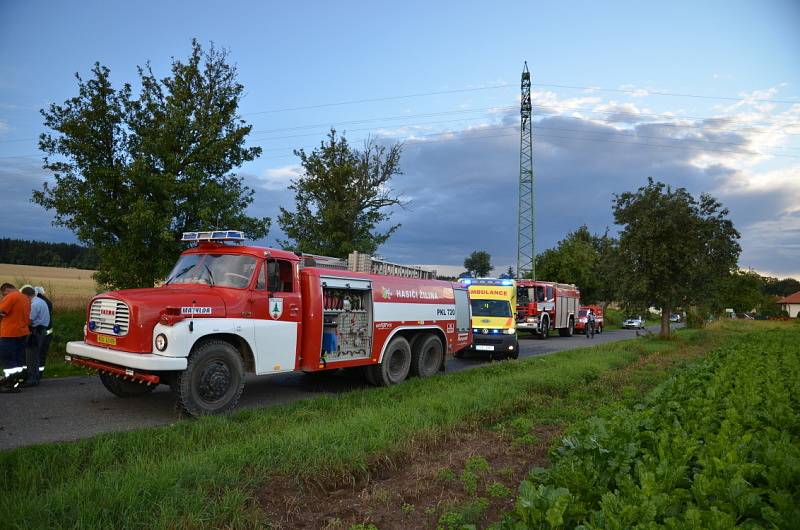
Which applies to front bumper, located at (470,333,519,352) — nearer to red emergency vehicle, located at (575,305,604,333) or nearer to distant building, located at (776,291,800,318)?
red emergency vehicle, located at (575,305,604,333)

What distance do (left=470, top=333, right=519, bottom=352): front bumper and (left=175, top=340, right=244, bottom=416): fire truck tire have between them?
32.9ft

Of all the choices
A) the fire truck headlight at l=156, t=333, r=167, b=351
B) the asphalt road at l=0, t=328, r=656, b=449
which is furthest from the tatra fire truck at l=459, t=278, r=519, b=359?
the fire truck headlight at l=156, t=333, r=167, b=351

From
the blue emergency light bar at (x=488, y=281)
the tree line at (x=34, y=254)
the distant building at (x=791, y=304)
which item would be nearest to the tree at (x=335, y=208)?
the blue emergency light bar at (x=488, y=281)

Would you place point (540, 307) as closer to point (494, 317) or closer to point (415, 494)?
point (494, 317)

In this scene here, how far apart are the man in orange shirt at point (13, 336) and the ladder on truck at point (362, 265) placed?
4982 millimetres

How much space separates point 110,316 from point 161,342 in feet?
3.57

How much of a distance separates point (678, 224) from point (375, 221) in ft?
42.7

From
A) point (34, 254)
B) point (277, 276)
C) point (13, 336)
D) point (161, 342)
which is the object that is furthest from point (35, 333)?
point (34, 254)

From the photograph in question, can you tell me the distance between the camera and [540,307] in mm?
28312

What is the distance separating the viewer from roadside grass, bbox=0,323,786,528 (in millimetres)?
3916

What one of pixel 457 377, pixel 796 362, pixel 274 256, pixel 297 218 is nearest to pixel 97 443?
pixel 274 256

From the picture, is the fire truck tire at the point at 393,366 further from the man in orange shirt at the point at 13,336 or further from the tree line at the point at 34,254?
the tree line at the point at 34,254

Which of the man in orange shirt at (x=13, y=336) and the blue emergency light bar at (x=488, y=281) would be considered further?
the blue emergency light bar at (x=488, y=281)

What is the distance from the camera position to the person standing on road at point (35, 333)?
961 centimetres
